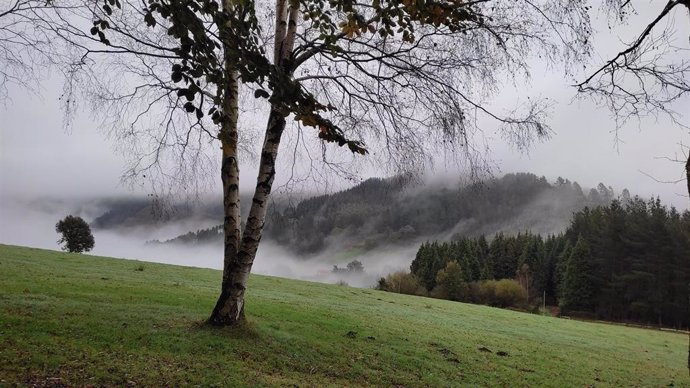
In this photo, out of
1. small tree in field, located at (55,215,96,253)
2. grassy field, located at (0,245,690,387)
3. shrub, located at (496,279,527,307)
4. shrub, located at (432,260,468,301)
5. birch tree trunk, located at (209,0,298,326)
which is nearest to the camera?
grassy field, located at (0,245,690,387)

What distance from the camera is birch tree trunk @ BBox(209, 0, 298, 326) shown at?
9.87 metres

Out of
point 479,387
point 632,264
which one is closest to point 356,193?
point 479,387

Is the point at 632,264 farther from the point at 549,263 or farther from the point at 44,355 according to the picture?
the point at 44,355

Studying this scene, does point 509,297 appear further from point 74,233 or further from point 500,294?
point 74,233

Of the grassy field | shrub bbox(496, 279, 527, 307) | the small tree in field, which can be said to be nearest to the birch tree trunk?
the grassy field

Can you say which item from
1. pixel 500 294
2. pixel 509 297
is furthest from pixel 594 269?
pixel 500 294

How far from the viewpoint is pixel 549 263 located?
87438 mm

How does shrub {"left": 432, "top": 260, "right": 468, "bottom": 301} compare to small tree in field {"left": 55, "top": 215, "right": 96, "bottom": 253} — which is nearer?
small tree in field {"left": 55, "top": 215, "right": 96, "bottom": 253}

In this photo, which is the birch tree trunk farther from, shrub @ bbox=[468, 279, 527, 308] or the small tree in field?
shrub @ bbox=[468, 279, 527, 308]

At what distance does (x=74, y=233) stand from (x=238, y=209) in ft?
198

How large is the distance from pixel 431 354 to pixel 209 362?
611 centimetres

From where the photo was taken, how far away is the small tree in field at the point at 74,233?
60750 millimetres

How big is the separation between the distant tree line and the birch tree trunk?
5842cm

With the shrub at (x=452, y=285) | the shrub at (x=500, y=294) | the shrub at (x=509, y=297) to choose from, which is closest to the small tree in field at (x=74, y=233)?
the shrub at (x=452, y=285)
